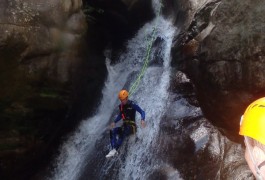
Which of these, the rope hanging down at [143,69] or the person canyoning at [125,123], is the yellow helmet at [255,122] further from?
the rope hanging down at [143,69]

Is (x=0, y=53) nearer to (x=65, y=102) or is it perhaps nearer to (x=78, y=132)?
(x=65, y=102)

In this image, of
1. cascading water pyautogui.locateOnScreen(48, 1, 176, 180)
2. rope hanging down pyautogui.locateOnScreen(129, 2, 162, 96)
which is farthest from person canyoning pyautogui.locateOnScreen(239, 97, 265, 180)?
rope hanging down pyautogui.locateOnScreen(129, 2, 162, 96)

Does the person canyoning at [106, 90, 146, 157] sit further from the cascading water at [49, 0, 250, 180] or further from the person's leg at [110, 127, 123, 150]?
the cascading water at [49, 0, 250, 180]

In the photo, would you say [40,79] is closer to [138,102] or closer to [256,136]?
[138,102]

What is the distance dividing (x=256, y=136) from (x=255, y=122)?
0.20 m

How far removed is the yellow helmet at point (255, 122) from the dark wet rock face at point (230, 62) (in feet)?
7.21

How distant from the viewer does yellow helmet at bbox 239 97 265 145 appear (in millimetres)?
4051

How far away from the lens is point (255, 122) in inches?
165

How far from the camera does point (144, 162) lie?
25.5 feet

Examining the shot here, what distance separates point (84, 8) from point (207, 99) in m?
5.40

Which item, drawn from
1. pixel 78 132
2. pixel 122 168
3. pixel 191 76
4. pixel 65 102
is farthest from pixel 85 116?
pixel 191 76

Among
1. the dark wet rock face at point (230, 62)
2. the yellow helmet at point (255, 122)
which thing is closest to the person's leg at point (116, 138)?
the dark wet rock face at point (230, 62)

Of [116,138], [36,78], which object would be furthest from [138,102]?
[36,78]

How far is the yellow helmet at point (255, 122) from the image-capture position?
4.05m
